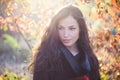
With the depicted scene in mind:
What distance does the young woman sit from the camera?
3.12 meters

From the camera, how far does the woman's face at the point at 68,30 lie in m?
3.21

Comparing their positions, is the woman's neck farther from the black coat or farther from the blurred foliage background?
the blurred foliage background

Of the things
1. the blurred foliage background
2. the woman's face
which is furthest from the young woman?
the blurred foliage background

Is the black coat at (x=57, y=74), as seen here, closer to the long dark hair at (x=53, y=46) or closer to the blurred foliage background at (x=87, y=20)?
the long dark hair at (x=53, y=46)

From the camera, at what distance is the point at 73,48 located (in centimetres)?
341

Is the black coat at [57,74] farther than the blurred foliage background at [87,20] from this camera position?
No

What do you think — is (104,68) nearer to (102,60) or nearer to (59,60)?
(102,60)

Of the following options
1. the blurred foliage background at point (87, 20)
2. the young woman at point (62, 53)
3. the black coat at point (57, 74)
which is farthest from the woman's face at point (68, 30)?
the blurred foliage background at point (87, 20)

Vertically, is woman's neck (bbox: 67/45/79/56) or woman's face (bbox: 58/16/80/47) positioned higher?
woman's face (bbox: 58/16/80/47)

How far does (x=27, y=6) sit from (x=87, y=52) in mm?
3031

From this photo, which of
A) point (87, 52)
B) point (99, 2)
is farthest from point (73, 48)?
point (99, 2)

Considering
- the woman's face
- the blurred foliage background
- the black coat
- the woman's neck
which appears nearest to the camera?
the black coat

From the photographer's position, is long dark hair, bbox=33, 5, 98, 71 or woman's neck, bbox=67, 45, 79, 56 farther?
woman's neck, bbox=67, 45, 79, 56

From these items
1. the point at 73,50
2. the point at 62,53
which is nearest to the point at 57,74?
the point at 62,53
